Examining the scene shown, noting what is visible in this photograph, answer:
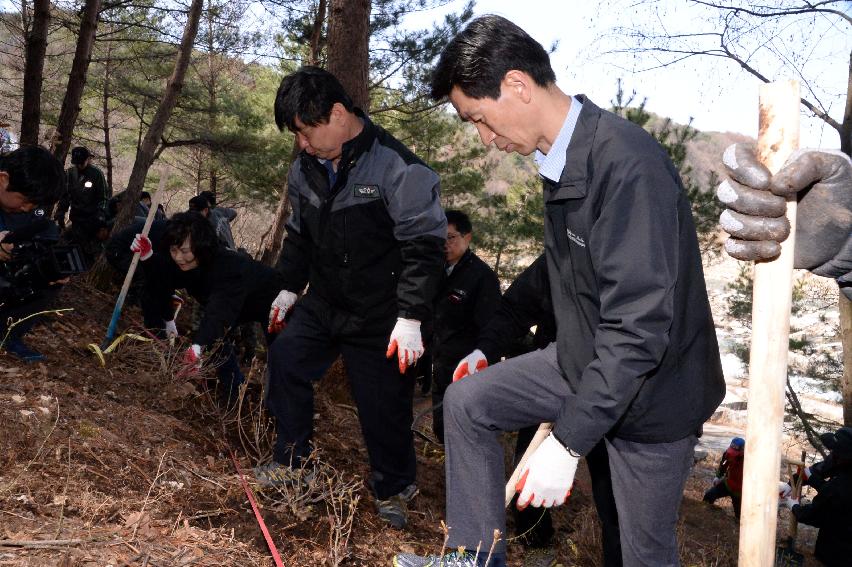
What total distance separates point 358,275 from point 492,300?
2.07 meters

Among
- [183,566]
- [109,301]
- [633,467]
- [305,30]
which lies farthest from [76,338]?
[305,30]

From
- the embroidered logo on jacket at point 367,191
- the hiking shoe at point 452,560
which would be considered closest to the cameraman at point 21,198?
the embroidered logo on jacket at point 367,191

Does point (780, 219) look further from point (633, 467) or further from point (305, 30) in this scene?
point (305, 30)

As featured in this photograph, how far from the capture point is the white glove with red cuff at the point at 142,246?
18.6ft

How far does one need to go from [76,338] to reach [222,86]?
18648mm

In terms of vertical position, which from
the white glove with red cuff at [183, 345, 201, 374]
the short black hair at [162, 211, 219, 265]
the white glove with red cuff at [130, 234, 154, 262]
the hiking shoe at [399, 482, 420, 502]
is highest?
the short black hair at [162, 211, 219, 265]

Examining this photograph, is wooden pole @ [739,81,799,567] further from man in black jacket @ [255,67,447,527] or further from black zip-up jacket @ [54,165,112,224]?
black zip-up jacket @ [54,165,112,224]

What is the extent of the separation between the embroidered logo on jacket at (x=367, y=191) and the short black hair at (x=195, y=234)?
212 cm

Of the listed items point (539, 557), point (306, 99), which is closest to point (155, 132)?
point (306, 99)

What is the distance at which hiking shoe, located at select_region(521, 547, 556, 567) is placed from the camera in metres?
4.21

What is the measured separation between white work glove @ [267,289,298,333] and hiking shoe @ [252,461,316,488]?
72 centimetres

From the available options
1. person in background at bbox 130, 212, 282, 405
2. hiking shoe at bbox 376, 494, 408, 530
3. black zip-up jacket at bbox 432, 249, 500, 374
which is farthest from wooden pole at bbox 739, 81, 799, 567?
person in background at bbox 130, 212, 282, 405

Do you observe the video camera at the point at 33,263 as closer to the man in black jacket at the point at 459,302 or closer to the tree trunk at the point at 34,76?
the man in black jacket at the point at 459,302

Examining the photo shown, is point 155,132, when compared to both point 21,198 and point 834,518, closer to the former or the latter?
point 21,198
